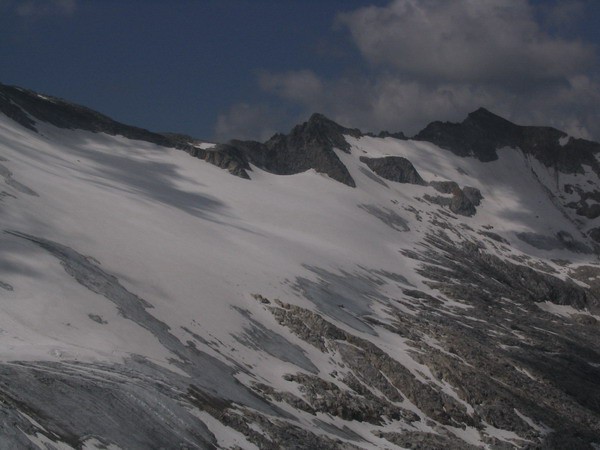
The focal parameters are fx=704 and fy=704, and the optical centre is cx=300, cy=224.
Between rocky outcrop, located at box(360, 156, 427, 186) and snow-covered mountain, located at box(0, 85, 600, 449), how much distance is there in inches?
922

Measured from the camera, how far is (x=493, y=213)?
576ft

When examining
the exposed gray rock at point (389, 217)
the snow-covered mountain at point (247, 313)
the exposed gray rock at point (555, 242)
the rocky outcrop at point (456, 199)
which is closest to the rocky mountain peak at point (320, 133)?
the snow-covered mountain at point (247, 313)

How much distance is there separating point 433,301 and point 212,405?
61391 mm

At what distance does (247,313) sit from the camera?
57875 millimetres

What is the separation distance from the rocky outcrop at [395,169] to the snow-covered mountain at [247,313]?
922 inches

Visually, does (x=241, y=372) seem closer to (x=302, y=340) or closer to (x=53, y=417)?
(x=302, y=340)

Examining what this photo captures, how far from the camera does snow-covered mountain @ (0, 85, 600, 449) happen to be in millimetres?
32406

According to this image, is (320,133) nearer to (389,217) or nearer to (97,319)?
(389,217)

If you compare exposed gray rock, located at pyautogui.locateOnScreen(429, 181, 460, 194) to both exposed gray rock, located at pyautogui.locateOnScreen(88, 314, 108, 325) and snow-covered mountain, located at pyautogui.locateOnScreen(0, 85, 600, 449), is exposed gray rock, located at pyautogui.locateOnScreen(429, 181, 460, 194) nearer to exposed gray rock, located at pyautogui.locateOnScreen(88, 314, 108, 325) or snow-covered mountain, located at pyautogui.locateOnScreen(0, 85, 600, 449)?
snow-covered mountain, located at pyautogui.locateOnScreen(0, 85, 600, 449)

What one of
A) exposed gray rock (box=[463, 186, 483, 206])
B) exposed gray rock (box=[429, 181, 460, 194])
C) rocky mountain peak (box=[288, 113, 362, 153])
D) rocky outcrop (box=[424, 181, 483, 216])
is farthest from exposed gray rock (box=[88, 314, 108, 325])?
exposed gray rock (box=[463, 186, 483, 206])

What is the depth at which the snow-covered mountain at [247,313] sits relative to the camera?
32406 millimetres

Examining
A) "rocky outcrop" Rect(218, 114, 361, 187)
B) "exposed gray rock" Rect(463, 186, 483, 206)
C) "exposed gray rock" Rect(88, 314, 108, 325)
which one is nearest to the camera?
"exposed gray rock" Rect(88, 314, 108, 325)

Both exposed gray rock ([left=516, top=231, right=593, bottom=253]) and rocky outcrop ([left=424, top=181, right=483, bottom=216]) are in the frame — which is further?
rocky outcrop ([left=424, top=181, right=483, bottom=216])

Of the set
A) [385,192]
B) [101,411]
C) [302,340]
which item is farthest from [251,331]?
[385,192]
